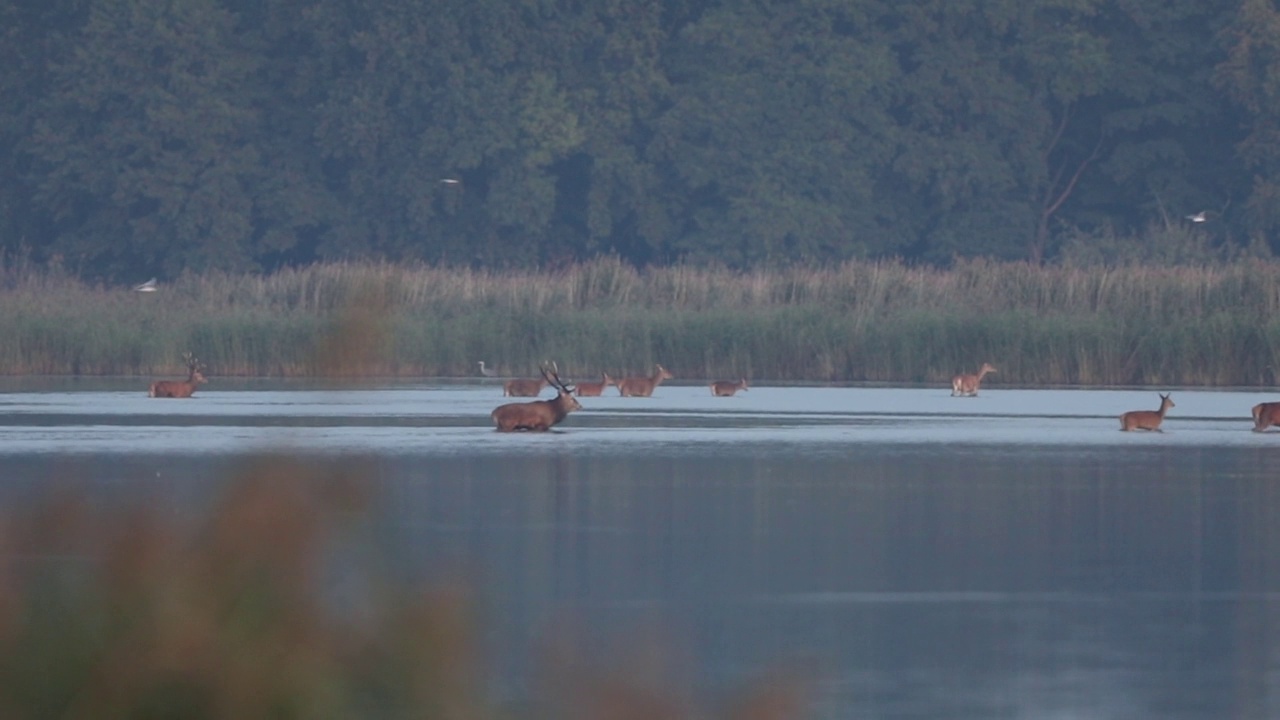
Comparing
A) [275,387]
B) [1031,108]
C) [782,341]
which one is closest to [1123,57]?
[1031,108]

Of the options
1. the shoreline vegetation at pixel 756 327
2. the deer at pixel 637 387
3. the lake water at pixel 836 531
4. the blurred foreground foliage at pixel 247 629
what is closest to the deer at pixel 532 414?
the lake water at pixel 836 531

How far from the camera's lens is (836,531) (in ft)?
41.5

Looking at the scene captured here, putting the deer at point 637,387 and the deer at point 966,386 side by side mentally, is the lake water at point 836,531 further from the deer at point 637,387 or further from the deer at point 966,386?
the deer at point 637,387

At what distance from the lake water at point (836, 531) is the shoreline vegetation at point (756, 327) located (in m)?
4.23

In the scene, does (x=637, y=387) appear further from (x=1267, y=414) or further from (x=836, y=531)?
(x=836, y=531)

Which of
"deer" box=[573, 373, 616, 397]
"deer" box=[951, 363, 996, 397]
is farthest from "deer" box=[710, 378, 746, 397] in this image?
"deer" box=[951, 363, 996, 397]

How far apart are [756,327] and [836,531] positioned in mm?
17138

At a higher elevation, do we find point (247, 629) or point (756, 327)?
point (756, 327)

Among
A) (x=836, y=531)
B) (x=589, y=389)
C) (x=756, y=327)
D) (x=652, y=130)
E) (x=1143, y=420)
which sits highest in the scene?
(x=652, y=130)

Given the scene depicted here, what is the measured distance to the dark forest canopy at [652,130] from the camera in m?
51.0

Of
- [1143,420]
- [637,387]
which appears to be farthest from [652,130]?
[1143,420]

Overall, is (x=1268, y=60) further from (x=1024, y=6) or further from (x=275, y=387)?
(x=275, y=387)

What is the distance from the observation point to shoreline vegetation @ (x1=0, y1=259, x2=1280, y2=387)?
27.4m

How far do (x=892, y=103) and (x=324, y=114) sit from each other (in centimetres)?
1310
